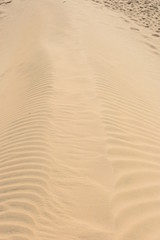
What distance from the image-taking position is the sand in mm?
3084

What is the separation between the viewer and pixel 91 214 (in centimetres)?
309

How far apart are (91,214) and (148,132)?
190cm

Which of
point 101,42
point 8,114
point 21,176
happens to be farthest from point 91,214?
point 101,42

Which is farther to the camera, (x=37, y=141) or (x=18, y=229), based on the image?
(x=37, y=141)

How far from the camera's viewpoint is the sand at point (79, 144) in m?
3.08

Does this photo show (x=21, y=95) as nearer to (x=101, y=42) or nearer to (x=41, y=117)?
(x=41, y=117)

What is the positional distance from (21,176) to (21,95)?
2603mm

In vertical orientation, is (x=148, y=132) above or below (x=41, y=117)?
below

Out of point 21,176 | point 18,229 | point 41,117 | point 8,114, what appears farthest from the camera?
point 8,114

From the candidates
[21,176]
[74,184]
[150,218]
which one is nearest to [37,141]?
[21,176]

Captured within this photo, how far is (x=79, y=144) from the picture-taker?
4.02 m

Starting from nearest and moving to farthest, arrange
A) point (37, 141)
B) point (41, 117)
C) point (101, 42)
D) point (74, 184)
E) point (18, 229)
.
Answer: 1. point (18, 229)
2. point (74, 184)
3. point (37, 141)
4. point (41, 117)
5. point (101, 42)

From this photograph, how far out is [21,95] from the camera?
607cm

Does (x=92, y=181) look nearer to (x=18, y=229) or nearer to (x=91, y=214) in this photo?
(x=91, y=214)
